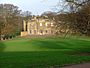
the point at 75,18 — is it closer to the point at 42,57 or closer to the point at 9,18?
the point at 42,57

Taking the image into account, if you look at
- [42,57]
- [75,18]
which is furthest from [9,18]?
[42,57]

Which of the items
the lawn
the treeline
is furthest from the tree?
the treeline

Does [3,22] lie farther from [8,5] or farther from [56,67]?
[56,67]

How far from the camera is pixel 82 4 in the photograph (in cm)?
2836

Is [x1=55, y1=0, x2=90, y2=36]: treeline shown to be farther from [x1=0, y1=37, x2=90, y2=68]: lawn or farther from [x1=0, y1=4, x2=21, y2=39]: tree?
[x1=0, y1=4, x2=21, y2=39]: tree

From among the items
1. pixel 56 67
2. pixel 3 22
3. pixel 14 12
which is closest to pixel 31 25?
pixel 14 12

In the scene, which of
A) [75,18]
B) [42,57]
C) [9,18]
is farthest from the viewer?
[9,18]

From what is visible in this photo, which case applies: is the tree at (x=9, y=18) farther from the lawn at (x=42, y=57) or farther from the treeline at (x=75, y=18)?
the treeline at (x=75, y=18)

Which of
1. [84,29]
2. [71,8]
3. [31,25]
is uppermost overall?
[71,8]

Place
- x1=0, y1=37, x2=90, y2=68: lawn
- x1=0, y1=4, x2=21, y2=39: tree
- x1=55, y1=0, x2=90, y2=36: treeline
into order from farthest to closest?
x1=0, y1=4, x2=21, y2=39: tree < x1=55, y1=0, x2=90, y2=36: treeline < x1=0, y1=37, x2=90, y2=68: lawn

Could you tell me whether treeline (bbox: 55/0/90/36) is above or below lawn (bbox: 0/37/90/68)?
above

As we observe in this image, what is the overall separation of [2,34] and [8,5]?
31854 millimetres

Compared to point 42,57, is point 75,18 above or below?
above

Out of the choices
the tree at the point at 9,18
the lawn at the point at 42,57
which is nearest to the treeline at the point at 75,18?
the lawn at the point at 42,57
